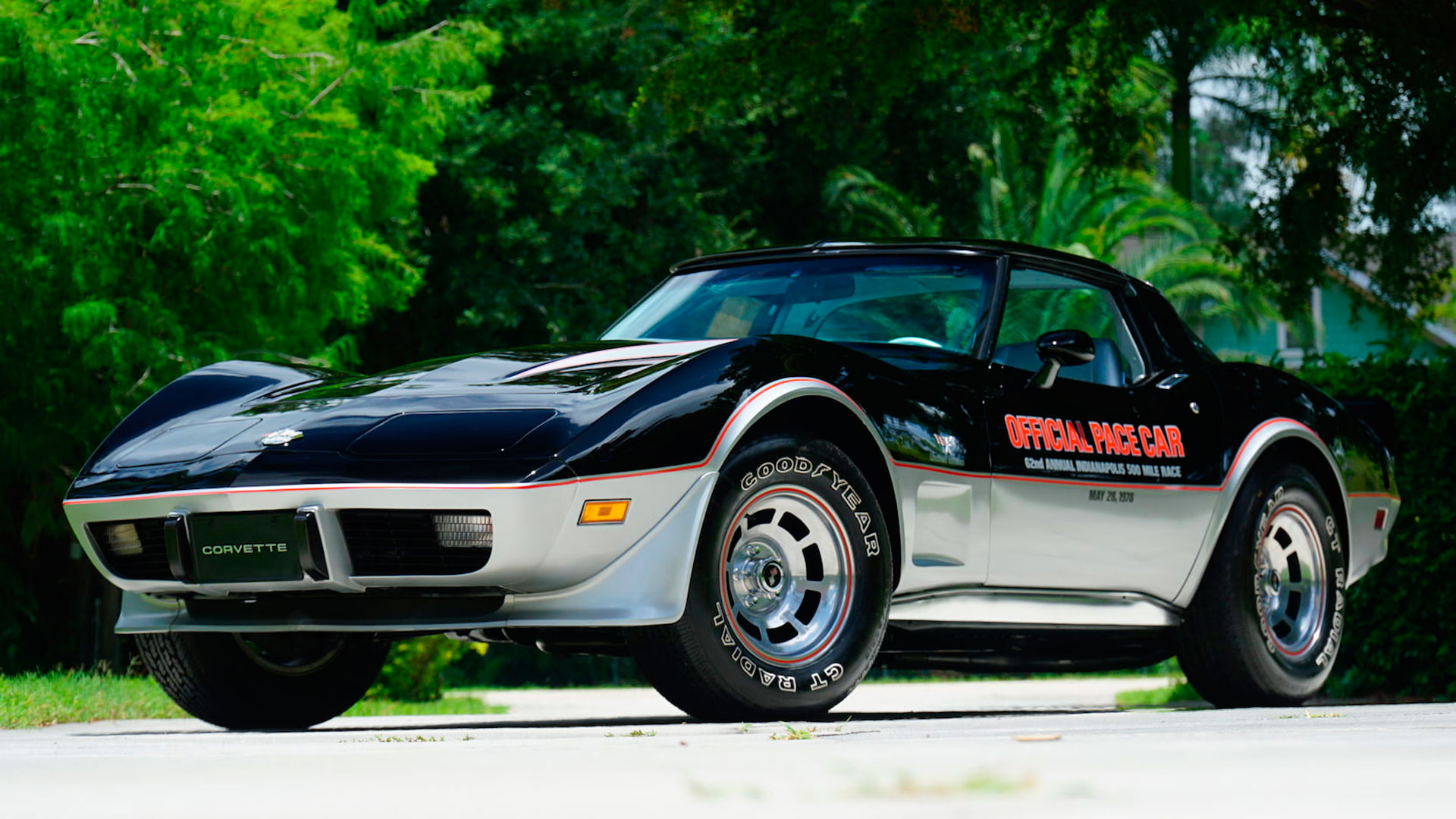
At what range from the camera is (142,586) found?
208 inches

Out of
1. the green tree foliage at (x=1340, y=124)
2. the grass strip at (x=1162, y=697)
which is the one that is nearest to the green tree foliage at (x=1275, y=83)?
the green tree foliage at (x=1340, y=124)

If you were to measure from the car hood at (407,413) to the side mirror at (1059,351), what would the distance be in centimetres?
121

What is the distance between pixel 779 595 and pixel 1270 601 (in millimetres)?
2633

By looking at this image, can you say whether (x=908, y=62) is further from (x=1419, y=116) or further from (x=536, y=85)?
(x=536, y=85)

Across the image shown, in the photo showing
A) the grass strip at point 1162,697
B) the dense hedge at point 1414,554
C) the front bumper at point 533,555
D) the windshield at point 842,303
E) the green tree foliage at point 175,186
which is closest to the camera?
the front bumper at point 533,555

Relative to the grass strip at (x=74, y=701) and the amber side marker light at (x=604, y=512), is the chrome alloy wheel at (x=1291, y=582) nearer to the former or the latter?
the amber side marker light at (x=604, y=512)

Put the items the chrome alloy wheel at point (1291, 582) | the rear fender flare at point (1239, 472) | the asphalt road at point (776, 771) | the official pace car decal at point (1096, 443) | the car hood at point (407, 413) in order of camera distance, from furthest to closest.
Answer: the chrome alloy wheel at point (1291, 582) < the rear fender flare at point (1239, 472) < the official pace car decal at point (1096, 443) < the car hood at point (407, 413) < the asphalt road at point (776, 771)

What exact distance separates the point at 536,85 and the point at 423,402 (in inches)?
747

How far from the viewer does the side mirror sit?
5.91 m

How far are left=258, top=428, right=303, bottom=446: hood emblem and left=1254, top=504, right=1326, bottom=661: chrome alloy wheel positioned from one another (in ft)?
11.9

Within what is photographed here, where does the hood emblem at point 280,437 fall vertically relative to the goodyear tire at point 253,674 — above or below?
above

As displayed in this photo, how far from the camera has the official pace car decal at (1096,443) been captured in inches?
232

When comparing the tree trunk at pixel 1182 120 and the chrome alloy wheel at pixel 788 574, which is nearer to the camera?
the chrome alloy wheel at pixel 788 574

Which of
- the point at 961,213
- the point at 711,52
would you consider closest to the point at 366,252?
the point at 711,52
